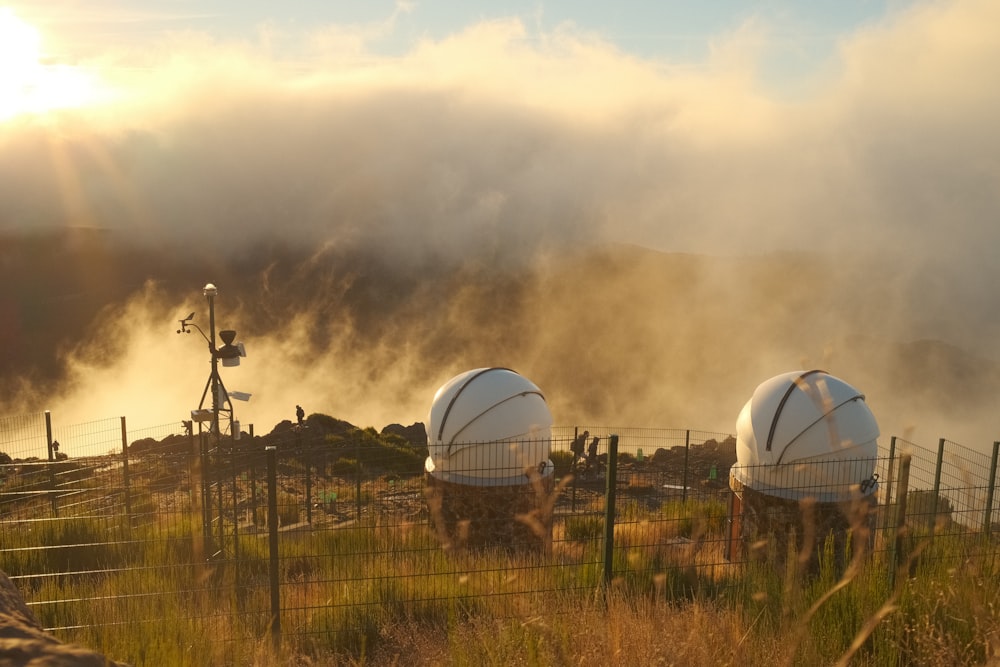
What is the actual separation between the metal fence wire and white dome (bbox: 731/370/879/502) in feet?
0.15

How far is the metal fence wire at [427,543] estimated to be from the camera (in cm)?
654

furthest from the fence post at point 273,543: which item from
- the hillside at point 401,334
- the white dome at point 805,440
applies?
the hillside at point 401,334

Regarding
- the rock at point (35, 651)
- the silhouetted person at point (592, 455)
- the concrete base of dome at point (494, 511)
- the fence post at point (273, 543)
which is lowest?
the silhouetted person at point (592, 455)

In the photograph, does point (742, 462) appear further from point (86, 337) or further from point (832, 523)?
point (86, 337)

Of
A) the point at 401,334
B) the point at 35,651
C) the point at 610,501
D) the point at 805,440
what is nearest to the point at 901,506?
the point at 610,501

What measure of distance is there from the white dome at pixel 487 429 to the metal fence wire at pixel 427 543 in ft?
0.48

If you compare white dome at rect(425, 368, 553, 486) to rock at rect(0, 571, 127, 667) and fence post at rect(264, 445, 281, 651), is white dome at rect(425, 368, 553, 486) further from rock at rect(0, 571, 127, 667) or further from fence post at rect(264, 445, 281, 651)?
rock at rect(0, 571, 127, 667)

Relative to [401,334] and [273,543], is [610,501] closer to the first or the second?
[273,543]

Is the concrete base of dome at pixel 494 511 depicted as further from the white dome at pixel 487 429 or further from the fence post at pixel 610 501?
the fence post at pixel 610 501

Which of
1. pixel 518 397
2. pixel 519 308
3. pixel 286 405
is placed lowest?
pixel 286 405

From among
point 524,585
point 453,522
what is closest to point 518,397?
point 453,522

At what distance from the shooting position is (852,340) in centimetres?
8462

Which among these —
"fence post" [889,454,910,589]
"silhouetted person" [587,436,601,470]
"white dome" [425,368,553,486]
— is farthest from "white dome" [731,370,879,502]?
"silhouetted person" [587,436,601,470]

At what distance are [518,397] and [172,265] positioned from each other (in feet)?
253
